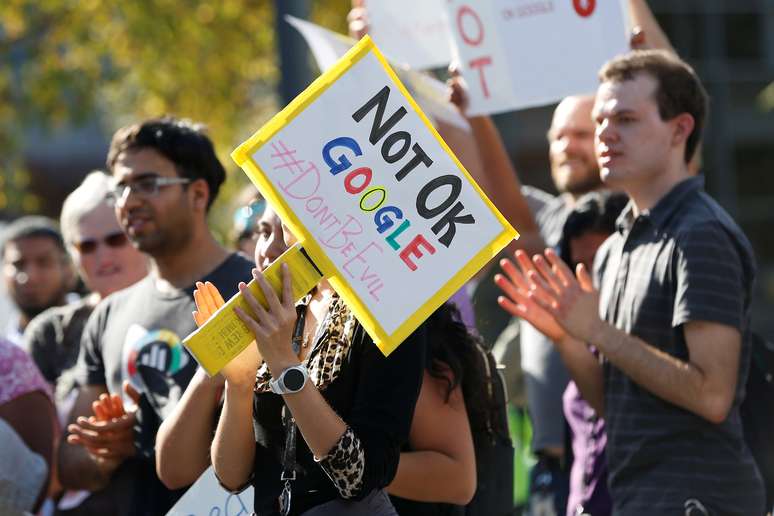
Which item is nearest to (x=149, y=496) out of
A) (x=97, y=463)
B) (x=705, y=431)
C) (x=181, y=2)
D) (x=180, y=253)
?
(x=97, y=463)

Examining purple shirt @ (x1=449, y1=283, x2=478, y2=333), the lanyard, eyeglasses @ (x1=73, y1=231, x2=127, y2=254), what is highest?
the lanyard

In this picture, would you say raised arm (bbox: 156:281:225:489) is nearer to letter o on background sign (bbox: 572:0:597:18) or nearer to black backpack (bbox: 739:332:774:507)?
black backpack (bbox: 739:332:774:507)

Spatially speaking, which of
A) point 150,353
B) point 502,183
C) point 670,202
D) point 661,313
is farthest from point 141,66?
point 661,313

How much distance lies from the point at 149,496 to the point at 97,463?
0.99 feet

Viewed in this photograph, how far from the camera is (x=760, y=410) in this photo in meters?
4.68

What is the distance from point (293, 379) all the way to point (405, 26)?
11.2 feet

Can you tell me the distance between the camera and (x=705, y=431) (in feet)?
14.2

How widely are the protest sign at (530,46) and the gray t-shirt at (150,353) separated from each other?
4.38 ft

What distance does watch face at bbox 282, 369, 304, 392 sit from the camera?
324cm

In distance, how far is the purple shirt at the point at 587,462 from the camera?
185 inches

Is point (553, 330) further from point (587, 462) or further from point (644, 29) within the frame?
point (644, 29)

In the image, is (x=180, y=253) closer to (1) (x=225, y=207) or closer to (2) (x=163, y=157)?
(2) (x=163, y=157)

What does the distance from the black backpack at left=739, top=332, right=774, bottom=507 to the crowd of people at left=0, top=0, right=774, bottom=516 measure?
1 centimetres

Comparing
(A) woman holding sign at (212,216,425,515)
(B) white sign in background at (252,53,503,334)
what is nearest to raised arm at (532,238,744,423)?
(A) woman holding sign at (212,216,425,515)
